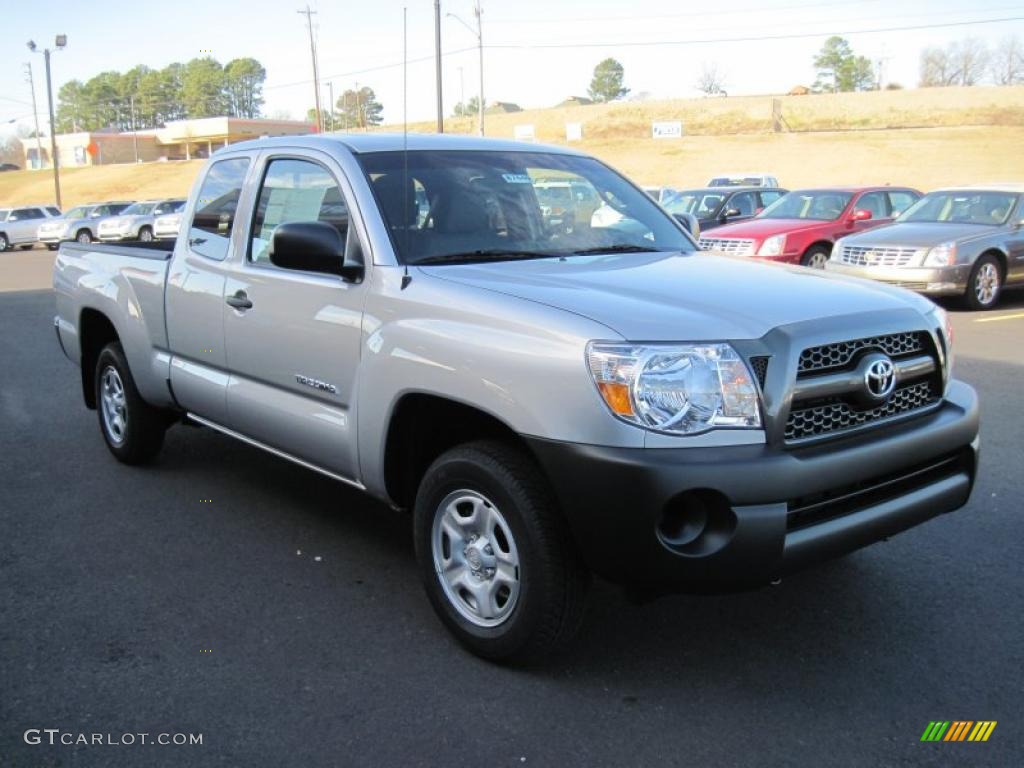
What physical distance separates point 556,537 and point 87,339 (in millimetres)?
4398

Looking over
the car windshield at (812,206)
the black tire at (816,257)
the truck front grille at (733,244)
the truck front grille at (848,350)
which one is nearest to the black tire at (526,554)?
the truck front grille at (848,350)

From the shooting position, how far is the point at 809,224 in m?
14.8

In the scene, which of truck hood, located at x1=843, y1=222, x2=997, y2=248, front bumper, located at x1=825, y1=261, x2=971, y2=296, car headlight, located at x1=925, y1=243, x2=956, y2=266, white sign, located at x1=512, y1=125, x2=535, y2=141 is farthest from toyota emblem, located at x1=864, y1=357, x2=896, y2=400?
white sign, located at x1=512, y1=125, x2=535, y2=141

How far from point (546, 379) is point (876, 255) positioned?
35.3 feet

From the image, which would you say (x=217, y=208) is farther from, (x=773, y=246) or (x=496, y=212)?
(x=773, y=246)

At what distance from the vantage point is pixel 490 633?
11.3ft

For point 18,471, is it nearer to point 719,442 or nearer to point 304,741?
point 304,741

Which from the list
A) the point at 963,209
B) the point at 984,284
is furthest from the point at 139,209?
the point at 984,284

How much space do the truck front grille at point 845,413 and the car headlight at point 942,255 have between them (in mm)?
9523

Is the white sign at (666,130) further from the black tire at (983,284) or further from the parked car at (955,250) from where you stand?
the black tire at (983,284)

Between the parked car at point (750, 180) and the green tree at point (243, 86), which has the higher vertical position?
the green tree at point (243, 86)

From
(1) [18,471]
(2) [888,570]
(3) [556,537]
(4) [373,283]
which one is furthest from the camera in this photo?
(1) [18,471]

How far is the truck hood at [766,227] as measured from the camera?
1438 centimetres

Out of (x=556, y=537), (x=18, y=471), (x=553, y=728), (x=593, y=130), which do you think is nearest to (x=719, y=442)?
(x=556, y=537)
